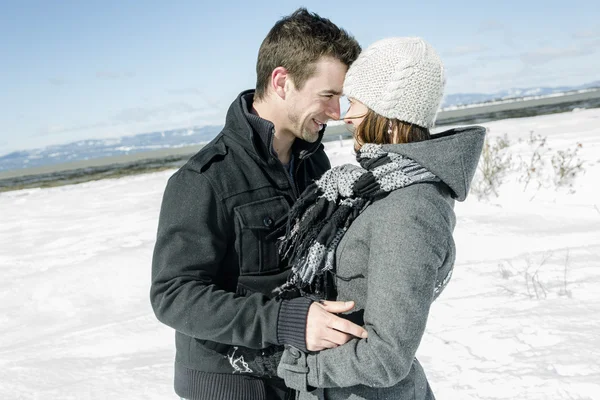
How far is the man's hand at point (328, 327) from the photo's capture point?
146 cm

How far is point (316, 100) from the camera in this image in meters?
2.12

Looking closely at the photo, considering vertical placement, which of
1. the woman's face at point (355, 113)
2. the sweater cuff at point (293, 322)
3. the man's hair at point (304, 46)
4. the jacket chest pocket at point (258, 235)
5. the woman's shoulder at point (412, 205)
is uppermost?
the man's hair at point (304, 46)

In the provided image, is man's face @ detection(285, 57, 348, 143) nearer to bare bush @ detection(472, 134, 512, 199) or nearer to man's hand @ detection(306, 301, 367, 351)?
man's hand @ detection(306, 301, 367, 351)

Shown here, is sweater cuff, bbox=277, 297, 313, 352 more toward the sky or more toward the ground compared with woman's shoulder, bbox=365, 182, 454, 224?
more toward the ground

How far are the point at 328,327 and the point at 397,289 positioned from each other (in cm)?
25

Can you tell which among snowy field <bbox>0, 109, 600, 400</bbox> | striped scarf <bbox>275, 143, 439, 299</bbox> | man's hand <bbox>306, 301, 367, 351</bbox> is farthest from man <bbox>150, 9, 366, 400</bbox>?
snowy field <bbox>0, 109, 600, 400</bbox>

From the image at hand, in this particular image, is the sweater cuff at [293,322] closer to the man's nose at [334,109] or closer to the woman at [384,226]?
the woman at [384,226]

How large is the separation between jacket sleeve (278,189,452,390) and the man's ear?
88cm

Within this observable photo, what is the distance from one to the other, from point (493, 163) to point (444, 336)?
5.48 meters

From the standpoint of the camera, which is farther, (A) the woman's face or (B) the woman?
(A) the woman's face

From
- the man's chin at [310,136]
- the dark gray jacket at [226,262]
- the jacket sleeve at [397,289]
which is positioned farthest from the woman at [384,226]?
the man's chin at [310,136]

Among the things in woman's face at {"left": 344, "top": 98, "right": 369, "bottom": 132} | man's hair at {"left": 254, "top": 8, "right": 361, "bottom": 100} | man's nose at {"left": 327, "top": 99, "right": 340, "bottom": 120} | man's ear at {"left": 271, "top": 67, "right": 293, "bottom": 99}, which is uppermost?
man's hair at {"left": 254, "top": 8, "right": 361, "bottom": 100}

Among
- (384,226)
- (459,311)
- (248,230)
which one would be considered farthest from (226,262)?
(459,311)

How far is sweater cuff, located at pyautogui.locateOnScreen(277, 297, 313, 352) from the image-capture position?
1.53m
